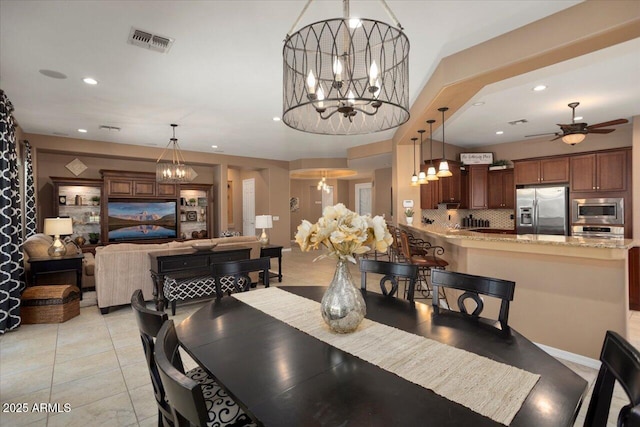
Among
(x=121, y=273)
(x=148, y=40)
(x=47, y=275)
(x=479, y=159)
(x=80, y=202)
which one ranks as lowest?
(x=47, y=275)

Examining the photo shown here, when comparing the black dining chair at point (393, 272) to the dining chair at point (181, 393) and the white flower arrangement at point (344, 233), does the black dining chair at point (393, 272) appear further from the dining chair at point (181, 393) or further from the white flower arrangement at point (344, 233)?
the dining chair at point (181, 393)

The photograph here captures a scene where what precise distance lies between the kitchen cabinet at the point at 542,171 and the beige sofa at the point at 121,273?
6.59m

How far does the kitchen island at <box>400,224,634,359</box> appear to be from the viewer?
2539 mm

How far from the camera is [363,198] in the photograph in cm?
1262

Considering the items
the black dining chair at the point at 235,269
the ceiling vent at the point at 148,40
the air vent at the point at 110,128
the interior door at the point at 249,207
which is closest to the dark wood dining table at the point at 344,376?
the black dining chair at the point at 235,269

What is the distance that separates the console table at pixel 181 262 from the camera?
13.0ft

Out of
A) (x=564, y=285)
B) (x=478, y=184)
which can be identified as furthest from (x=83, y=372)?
(x=478, y=184)

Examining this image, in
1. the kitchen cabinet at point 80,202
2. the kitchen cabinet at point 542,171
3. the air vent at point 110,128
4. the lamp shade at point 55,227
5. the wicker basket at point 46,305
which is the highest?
the air vent at point 110,128

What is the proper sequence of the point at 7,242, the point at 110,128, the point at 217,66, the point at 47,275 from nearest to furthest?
the point at 217,66 < the point at 7,242 < the point at 47,275 < the point at 110,128

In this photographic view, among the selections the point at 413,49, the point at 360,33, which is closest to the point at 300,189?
the point at 413,49

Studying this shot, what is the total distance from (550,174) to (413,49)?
4.87 m

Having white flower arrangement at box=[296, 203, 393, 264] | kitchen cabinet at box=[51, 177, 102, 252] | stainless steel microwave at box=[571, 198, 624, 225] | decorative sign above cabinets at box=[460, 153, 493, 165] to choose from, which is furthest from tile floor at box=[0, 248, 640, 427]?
kitchen cabinet at box=[51, 177, 102, 252]

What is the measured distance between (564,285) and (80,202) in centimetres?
856

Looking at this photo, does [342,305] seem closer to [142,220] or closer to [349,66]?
[349,66]
